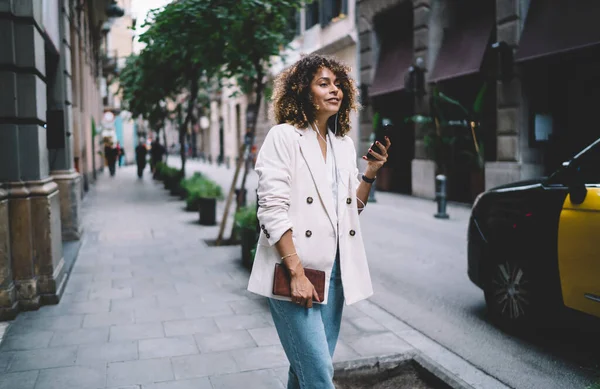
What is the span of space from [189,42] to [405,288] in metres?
5.26

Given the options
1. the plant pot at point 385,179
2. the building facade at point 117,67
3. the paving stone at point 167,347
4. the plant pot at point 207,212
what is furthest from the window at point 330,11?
the paving stone at point 167,347

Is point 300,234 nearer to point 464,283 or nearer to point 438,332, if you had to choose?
point 438,332

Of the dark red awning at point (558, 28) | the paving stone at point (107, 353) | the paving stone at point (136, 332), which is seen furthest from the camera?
the dark red awning at point (558, 28)

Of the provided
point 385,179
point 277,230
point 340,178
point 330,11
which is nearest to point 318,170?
point 340,178

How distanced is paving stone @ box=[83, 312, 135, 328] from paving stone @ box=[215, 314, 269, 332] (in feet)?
2.83

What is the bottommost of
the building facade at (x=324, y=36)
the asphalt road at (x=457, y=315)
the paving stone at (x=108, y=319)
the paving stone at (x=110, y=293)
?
the asphalt road at (x=457, y=315)

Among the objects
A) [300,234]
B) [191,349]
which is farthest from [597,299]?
[191,349]

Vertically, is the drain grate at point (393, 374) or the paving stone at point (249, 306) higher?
the drain grate at point (393, 374)

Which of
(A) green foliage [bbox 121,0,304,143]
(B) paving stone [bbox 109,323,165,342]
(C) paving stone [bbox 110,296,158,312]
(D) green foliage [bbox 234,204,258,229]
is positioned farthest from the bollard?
(B) paving stone [bbox 109,323,165,342]

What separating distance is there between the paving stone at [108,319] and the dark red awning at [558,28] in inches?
388

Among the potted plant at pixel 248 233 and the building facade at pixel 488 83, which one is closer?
the potted plant at pixel 248 233

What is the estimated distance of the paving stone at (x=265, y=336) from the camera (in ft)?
16.1

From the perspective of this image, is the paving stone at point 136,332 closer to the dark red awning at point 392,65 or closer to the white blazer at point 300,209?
the white blazer at point 300,209

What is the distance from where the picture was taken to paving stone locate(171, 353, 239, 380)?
4.26 m
